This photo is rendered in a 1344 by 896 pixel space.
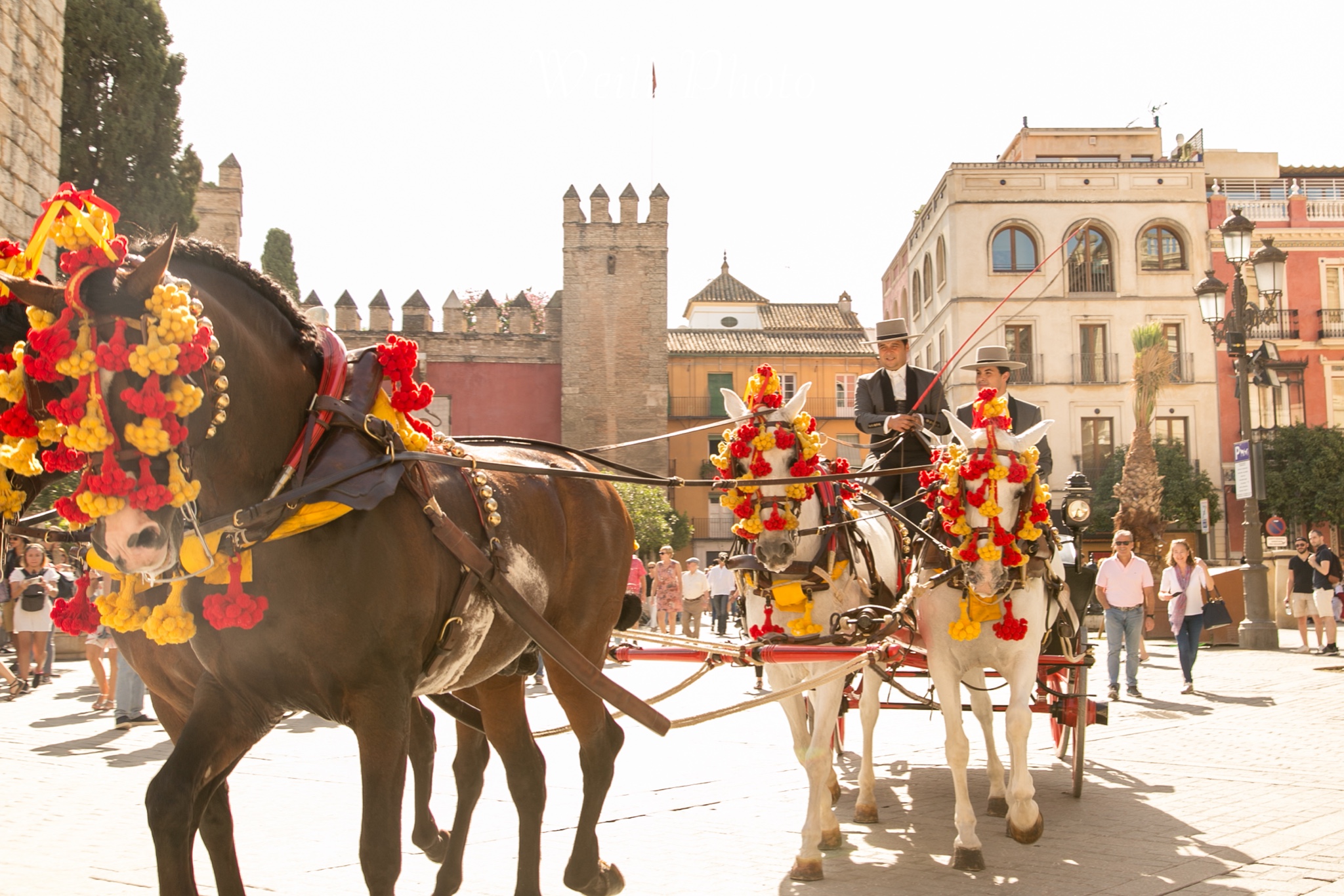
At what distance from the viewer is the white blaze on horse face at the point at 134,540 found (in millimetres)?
3066

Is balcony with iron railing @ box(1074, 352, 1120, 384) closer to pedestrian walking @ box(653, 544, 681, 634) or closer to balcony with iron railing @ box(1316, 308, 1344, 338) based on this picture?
balcony with iron railing @ box(1316, 308, 1344, 338)

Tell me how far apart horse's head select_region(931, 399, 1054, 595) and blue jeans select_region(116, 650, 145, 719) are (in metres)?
8.67

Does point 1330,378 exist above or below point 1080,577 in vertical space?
above

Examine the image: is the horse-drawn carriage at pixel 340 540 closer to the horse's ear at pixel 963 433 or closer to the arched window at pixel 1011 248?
the horse's ear at pixel 963 433

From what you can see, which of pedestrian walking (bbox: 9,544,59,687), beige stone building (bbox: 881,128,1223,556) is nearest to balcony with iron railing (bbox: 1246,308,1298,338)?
beige stone building (bbox: 881,128,1223,556)

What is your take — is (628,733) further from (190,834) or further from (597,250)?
(597,250)

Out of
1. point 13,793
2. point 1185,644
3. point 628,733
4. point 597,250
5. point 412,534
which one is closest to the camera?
point 412,534

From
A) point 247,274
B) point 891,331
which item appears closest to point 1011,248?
point 891,331

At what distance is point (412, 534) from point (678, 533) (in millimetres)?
40056

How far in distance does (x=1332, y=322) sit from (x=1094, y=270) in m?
8.68

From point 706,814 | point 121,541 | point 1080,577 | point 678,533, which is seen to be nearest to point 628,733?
point 706,814

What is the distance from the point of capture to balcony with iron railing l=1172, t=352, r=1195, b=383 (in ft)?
133

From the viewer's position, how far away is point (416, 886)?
5328 mm

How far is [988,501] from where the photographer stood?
5.96m
